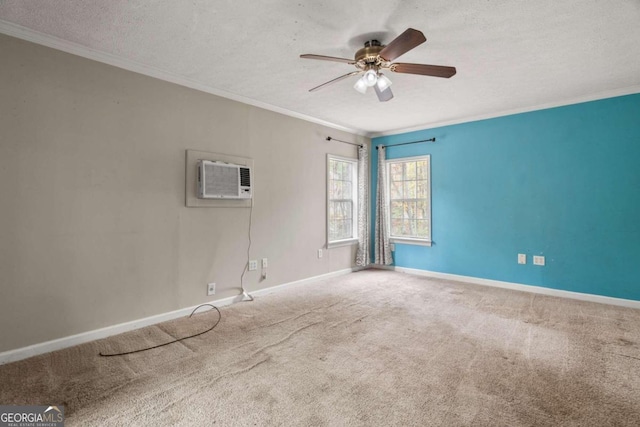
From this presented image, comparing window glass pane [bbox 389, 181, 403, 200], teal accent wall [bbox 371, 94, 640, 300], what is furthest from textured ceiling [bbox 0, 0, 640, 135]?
window glass pane [bbox 389, 181, 403, 200]

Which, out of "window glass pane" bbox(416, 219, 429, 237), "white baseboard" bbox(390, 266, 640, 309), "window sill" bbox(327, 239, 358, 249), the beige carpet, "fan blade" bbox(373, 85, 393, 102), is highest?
"fan blade" bbox(373, 85, 393, 102)

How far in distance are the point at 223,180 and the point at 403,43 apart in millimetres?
2309

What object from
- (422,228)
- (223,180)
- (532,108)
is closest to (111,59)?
(223,180)

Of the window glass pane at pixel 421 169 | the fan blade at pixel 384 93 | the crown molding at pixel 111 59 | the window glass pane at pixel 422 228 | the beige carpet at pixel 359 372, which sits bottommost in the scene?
the beige carpet at pixel 359 372

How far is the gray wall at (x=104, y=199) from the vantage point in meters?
2.33

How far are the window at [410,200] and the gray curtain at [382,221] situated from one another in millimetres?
146

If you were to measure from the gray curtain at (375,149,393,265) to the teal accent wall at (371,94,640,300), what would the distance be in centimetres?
58

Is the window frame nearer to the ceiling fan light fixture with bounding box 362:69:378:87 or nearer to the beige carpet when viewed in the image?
the beige carpet

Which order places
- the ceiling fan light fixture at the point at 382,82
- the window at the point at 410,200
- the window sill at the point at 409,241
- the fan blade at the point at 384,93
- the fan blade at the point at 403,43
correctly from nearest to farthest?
1. the fan blade at the point at 403,43
2. the ceiling fan light fixture at the point at 382,82
3. the fan blade at the point at 384,93
4. the window sill at the point at 409,241
5. the window at the point at 410,200

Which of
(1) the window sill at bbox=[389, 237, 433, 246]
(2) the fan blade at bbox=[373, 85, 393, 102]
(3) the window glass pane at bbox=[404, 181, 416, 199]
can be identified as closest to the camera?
(2) the fan blade at bbox=[373, 85, 393, 102]

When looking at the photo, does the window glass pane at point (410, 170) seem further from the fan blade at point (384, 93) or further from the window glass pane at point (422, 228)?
the fan blade at point (384, 93)

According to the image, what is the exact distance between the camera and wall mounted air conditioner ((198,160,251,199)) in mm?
3299

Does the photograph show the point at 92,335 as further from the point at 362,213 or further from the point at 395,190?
the point at 395,190

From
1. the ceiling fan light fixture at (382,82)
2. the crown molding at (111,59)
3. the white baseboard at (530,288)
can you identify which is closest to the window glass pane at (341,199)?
the white baseboard at (530,288)
